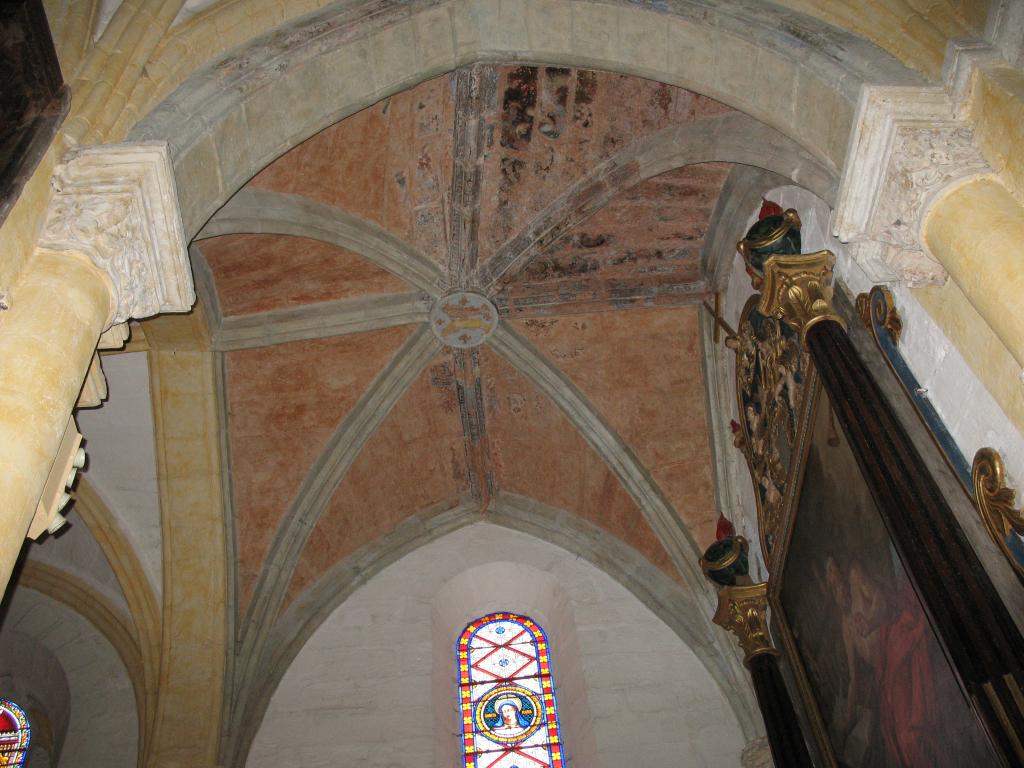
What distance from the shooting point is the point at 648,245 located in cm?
897

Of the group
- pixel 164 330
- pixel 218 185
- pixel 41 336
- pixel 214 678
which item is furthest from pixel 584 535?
pixel 41 336

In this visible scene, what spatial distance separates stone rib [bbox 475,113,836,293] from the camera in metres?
6.42

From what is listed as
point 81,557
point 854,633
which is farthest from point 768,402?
point 81,557

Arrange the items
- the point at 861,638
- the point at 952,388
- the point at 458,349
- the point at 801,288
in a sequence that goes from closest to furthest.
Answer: the point at 952,388, the point at 861,638, the point at 801,288, the point at 458,349

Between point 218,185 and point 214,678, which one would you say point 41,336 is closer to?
point 218,185

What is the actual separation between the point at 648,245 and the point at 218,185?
464 centimetres

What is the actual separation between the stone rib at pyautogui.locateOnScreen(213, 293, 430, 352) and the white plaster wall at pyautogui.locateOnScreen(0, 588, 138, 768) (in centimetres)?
303

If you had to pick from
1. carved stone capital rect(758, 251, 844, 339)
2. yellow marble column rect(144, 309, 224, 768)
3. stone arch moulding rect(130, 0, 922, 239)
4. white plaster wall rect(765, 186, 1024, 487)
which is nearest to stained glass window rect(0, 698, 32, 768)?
yellow marble column rect(144, 309, 224, 768)

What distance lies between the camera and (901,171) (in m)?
4.45

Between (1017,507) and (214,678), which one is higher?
(214,678)

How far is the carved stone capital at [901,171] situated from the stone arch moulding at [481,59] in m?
0.20

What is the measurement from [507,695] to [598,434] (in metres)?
2.48

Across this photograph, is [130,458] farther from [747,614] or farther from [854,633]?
[854,633]

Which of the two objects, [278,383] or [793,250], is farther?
[278,383]
